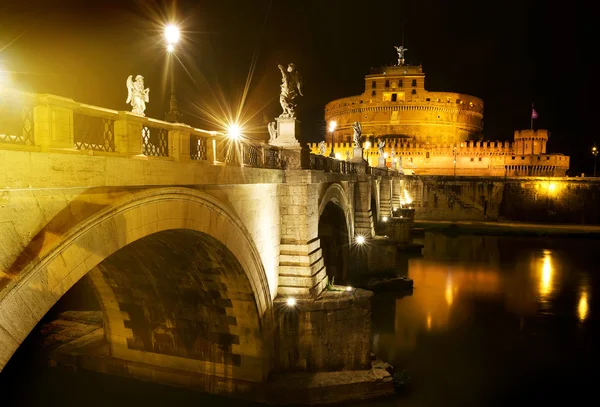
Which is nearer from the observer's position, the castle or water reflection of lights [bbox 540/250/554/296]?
water reflection of lights [bbox 540/250/554/296]

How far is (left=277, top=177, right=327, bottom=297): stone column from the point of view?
11836 mm

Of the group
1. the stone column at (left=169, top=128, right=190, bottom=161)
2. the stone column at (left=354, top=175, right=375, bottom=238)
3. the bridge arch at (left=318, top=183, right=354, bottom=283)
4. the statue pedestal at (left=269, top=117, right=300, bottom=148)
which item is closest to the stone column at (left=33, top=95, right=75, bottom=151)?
the stone column at (left=169, top=128, right=190, bottom=161)

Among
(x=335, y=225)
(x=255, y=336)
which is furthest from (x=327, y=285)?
(x=335, y=225)

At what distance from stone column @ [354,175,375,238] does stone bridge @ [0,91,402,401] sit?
861cm

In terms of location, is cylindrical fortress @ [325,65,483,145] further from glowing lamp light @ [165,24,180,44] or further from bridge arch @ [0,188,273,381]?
glowing lamp light @ [165,24,180,44]

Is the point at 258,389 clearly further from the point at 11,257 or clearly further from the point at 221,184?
the point at 11,257

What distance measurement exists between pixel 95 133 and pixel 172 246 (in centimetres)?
370

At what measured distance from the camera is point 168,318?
439 inches

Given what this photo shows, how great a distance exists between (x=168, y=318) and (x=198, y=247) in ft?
9.74

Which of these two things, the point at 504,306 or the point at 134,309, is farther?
the point at 504,306

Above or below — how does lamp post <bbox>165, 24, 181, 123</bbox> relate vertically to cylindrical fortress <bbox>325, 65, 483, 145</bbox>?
below

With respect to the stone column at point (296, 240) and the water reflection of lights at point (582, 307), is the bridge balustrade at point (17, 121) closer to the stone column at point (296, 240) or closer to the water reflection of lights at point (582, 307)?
the stone column at point (296, 240)

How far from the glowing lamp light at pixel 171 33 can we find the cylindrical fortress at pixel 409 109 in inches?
2520

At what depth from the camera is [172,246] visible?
30.0 ft
